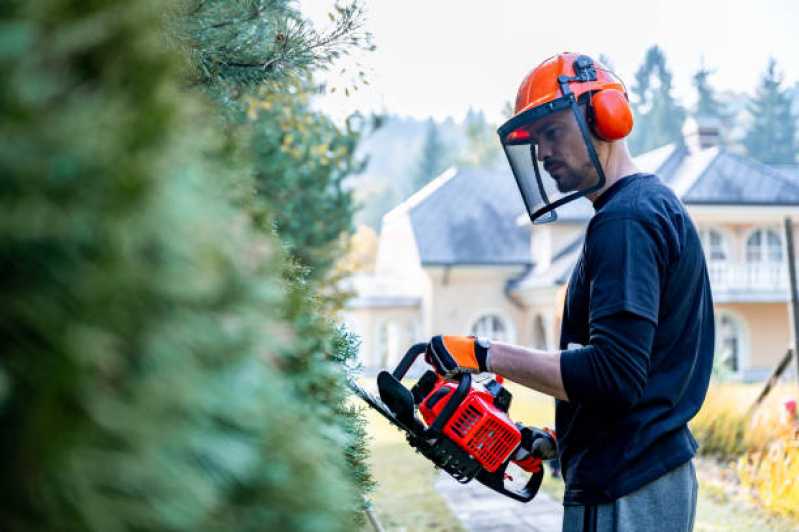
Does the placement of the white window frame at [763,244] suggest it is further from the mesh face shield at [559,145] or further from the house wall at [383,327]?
the mesh face shield at [559,145]

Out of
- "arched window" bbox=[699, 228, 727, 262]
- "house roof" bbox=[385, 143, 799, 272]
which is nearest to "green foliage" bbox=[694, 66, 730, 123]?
"house roof" bbox=[385, 143, 799, 272]

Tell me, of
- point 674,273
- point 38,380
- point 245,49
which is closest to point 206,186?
point 38,380

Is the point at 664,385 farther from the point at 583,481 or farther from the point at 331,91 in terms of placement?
the point at 331,91

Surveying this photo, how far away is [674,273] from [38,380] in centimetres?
169

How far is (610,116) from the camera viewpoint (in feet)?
7.08

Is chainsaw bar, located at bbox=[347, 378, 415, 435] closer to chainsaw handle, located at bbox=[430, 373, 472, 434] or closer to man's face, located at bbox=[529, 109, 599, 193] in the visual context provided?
chainsaw handle, located at bbox=[430, 373, 472, 434]

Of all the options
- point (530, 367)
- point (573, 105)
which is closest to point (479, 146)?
point (573, 105)

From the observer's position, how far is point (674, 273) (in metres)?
1.92

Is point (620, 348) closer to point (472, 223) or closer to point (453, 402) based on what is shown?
point (453, 402)

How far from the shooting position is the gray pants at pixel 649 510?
6.32ft

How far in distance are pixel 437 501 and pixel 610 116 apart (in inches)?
199

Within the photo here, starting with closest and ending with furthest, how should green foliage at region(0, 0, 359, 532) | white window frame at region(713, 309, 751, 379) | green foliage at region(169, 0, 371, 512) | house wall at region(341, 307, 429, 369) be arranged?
green foliage at region(0, 0, 359, 532) → green foliage at region(169, 0, 371, 512) → white window frame at region(713, 309, 751, 379) → house wall at region(341, 307, 429, 369)

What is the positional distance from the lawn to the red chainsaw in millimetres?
1968

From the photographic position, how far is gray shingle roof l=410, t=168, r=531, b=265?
934 inches
